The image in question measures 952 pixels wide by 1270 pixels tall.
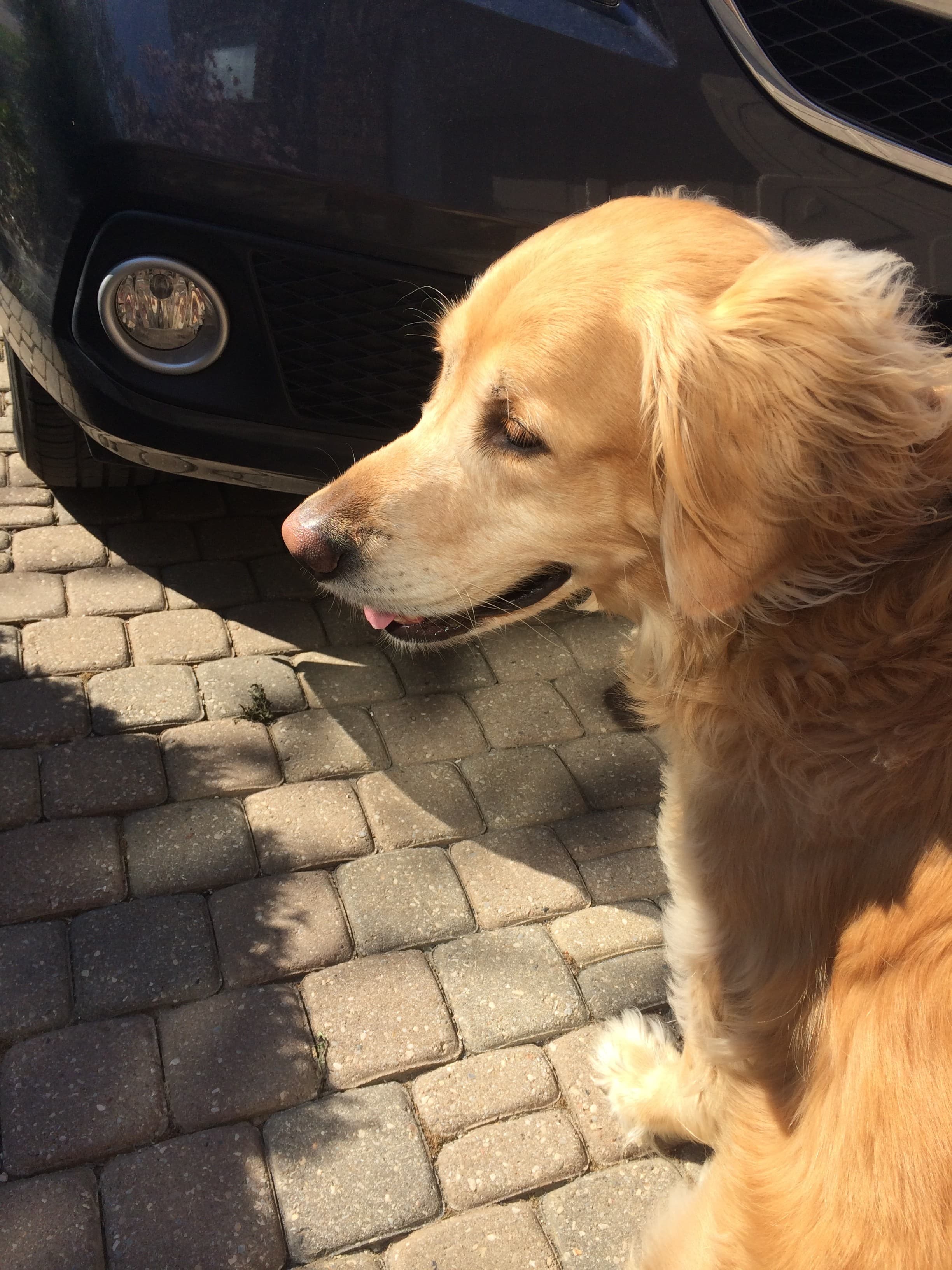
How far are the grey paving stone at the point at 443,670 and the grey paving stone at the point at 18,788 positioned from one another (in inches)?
42.3

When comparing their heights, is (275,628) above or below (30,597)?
below

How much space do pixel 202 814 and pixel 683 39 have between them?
2.21 m

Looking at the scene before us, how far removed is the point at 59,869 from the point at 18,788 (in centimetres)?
28

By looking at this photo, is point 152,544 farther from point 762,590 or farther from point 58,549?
point 762,590

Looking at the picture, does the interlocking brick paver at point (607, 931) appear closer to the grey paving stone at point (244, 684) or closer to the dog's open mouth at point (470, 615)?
the dog's open mouth at point (470, 615)

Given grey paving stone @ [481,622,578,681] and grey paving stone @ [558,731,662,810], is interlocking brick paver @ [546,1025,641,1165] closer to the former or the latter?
grey paving stone @ [558,731,662,810]

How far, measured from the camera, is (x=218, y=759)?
2.68 meters

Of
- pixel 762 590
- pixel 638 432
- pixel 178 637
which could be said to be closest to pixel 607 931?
pixel 762 590

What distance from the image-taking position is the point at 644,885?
8.56 ft

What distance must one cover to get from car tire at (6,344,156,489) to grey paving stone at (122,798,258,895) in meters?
1.28

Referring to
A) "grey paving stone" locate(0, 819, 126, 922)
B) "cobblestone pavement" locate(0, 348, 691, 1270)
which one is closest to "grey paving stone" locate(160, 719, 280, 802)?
"cobblestone pavement" locate(0, 348, 691, 1270)

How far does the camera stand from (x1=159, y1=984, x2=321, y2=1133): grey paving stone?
1973 mm

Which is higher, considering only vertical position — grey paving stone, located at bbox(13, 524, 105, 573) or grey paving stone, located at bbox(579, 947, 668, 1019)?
grey paving stone, located at bbox(13, 524, 105, 573)

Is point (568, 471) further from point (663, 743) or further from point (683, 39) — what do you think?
point (683, 39)
